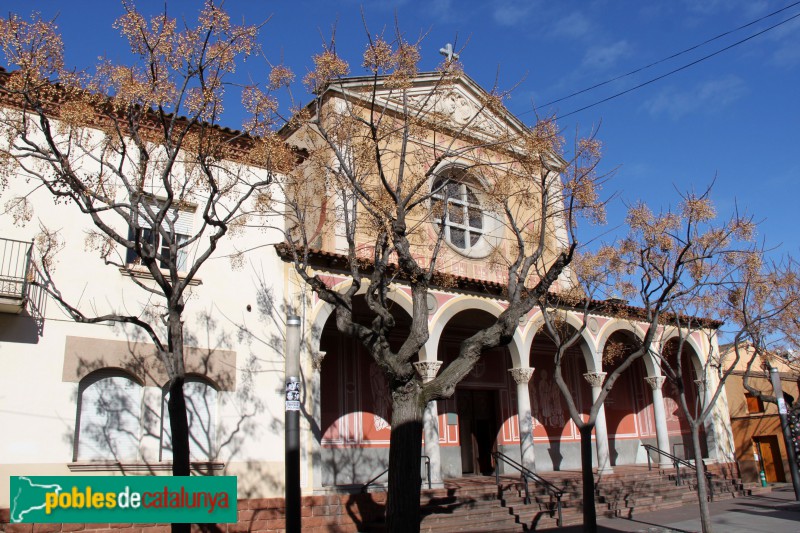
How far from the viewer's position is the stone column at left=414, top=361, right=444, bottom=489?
14505 millimetres

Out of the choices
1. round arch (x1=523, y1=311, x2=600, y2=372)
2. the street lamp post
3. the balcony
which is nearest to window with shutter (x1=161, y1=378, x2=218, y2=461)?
the balcony

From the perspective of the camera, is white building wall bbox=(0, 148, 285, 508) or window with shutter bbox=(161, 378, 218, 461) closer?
white building wall bbox=(0, 148, 285, 508)

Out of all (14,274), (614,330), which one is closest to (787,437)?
(614,330)

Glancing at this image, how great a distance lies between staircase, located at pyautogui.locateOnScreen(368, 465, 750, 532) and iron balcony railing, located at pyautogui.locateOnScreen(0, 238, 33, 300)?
7385 mm

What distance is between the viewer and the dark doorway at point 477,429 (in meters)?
19.0

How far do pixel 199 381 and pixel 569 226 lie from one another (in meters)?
7.15

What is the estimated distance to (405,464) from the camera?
27.7 feet

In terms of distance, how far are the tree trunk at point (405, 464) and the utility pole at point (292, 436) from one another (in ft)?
4.49

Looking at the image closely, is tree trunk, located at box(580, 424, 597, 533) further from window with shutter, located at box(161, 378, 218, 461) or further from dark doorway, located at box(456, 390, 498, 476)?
dark doorway, located at box(456, 390, 498, 476)

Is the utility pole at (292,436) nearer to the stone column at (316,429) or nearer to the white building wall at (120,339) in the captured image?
the white building wall at (120,339)

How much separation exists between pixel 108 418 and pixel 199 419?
5.06 feet

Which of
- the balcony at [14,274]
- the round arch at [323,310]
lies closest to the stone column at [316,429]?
the round arch at [323,310]

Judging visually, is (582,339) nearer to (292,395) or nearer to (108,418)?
(108,418)

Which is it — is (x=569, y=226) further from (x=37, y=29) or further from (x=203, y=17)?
(x=37, y=29)
